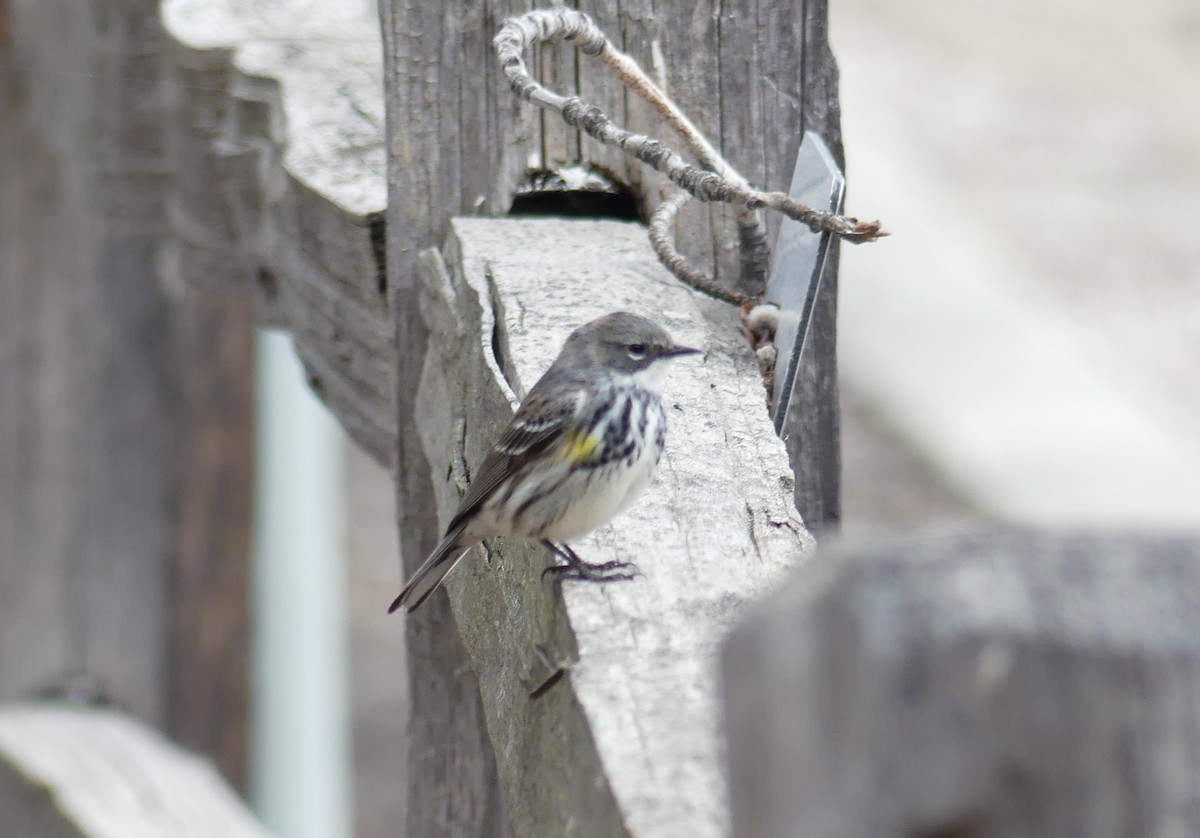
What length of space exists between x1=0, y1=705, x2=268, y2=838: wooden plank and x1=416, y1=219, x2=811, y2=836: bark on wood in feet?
3.24

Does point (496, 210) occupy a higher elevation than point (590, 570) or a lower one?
higher

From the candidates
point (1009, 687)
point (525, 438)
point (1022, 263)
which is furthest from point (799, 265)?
point (1022, 263)

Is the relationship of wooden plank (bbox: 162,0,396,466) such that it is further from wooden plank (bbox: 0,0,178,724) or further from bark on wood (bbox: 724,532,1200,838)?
bark on wood (bbox: 724,532,1200,838)

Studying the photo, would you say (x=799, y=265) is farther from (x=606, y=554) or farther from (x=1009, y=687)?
(x=1009, y=687)

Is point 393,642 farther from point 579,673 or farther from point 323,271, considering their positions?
point 579,673

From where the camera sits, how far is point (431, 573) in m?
2.14

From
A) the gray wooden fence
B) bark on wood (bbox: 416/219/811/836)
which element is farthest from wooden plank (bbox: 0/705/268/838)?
bark on wood (bbox: 416/219/811/836)

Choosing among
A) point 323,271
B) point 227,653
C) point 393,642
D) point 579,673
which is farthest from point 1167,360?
point 579,673

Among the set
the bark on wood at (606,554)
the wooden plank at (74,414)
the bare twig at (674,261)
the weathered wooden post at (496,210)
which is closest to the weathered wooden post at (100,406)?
the wooden plank at (74,414)

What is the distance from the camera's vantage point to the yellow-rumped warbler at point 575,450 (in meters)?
1.90

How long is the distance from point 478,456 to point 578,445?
387mm

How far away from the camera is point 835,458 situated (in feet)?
7.22

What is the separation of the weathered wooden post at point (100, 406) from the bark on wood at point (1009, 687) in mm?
2536

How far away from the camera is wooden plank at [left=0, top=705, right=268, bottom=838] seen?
265cm
